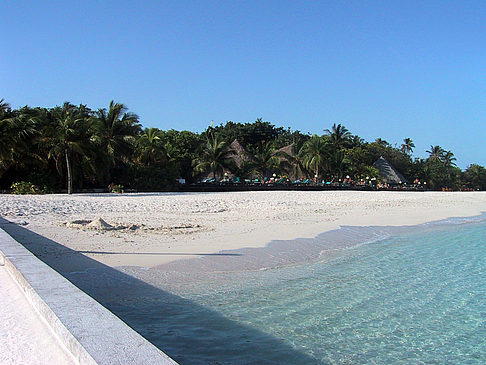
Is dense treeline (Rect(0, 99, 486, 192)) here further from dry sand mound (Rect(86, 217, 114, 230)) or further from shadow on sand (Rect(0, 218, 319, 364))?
shadow on sand (Rect(0, 218, 319, 364))

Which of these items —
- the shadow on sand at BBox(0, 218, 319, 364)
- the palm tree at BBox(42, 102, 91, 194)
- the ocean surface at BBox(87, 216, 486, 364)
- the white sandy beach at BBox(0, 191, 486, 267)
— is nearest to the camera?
the shadow on sand at BBox(0, 218, 319, 364)

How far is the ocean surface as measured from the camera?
4.32 m

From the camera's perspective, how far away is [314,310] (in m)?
5.46

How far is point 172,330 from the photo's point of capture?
468cm

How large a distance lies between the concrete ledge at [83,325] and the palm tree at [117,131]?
954 inches

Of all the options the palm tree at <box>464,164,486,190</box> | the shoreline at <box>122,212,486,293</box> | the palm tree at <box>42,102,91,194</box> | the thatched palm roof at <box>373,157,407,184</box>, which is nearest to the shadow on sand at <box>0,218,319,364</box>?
the shoreline at <box>122,212,486,293</box>

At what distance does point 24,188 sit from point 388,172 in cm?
3947

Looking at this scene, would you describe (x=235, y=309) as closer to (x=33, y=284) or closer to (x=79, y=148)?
(x=33, y=284)

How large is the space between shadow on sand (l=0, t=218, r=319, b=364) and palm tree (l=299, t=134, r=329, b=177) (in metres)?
34.9

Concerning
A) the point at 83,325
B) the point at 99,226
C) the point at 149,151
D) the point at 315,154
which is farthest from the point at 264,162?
the point at 83,325

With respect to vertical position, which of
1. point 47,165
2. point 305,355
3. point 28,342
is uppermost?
point 47,165

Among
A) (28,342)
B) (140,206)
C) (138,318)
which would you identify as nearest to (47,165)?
(140,206)

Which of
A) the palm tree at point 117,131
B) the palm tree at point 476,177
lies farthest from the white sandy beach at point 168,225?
the palm tree at point 476,177

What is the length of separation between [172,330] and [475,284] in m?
5.27
